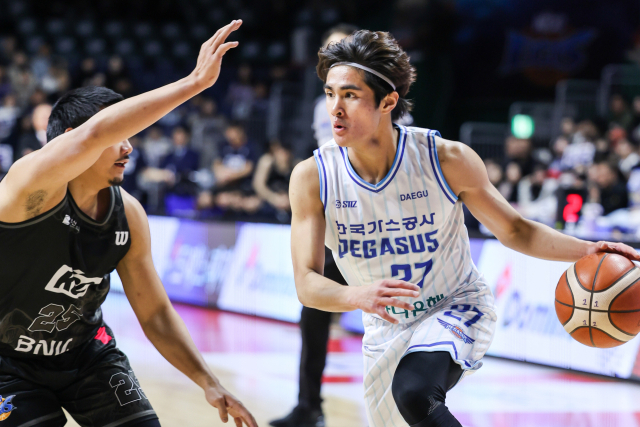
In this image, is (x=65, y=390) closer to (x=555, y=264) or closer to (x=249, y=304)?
(x=555, y=264)

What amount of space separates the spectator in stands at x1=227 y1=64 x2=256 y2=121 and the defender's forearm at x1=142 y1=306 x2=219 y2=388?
12364 millimetres

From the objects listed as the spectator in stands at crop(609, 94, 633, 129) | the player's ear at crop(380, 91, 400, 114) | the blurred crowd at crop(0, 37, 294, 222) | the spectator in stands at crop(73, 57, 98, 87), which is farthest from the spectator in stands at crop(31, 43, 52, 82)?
the player's ear at crop(380, 91, 400, 114)

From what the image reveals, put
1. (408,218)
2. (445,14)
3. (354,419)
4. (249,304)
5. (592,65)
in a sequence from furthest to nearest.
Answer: (445,14) → (592,65) → (249,304) → (354,419) → (408,218)

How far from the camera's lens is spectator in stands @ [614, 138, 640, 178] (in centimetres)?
919

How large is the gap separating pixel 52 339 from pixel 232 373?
123 inches

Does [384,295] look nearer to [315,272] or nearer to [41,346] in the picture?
[315,272]

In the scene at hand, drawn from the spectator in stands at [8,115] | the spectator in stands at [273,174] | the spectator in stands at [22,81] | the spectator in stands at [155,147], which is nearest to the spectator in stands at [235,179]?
the spectator in stands at [273,174]

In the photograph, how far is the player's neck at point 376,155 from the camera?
297 cm

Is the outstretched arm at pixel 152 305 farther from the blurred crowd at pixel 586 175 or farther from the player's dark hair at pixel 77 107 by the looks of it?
the blurred crowd at pixel 586 175

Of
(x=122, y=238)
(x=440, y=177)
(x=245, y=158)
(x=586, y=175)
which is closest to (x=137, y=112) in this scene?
(x=122, y=238)

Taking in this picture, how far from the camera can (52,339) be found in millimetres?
2695

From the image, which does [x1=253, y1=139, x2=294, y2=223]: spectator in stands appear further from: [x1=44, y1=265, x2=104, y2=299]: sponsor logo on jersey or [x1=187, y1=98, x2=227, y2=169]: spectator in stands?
[x1=44, y1=265, x2=104, y2=299]: sponsor logo on jersey

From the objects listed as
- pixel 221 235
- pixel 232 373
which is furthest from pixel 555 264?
pixel 221 235

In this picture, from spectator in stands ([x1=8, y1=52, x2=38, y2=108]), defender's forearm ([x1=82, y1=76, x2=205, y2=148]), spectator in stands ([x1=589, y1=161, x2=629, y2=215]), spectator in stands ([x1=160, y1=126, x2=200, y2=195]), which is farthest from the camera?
spectator in stands ([x1=8, y1=52, x2=38, y2=108])
